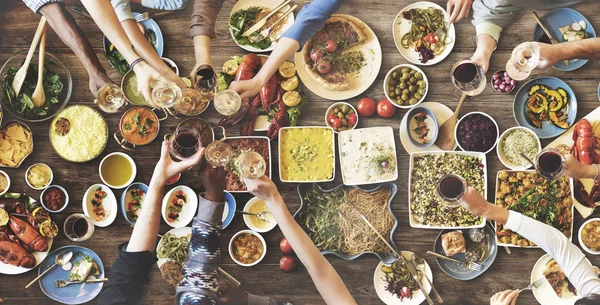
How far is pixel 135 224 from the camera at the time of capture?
3.10m

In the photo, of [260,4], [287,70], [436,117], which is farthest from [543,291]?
[260,4]

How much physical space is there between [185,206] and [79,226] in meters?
0.70

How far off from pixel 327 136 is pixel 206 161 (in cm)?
79

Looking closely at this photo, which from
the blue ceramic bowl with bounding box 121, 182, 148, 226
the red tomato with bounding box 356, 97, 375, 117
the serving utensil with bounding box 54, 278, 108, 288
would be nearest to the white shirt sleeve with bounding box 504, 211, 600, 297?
the red tomato with bounding box 356, 97, 375, 117

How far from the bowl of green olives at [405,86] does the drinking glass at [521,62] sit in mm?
562

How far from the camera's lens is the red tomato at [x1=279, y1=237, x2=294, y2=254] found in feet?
10.4

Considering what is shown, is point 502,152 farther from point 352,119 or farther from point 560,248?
point 352,119

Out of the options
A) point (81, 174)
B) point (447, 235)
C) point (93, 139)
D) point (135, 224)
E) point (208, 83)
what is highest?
point (208, 83)

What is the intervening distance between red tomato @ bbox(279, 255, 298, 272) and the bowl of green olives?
1210mm

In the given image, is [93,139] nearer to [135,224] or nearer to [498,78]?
[135,224]

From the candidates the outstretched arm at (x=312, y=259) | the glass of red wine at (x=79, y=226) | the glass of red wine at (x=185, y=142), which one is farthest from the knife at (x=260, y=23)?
the glass of red wine at (x=79, y=226)

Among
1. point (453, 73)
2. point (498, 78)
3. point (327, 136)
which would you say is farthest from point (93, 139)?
point (498, 78)

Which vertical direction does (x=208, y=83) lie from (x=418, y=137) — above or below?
above

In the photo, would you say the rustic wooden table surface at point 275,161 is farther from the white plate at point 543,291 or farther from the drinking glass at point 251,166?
the drinking glass at point 251,166
